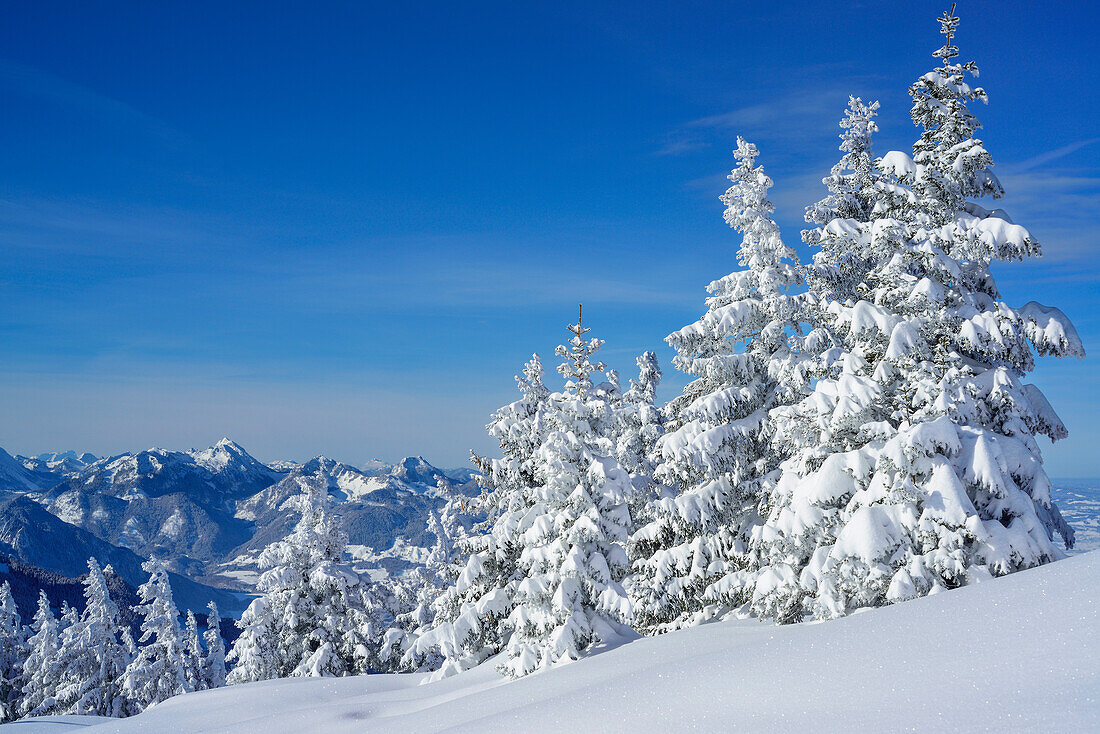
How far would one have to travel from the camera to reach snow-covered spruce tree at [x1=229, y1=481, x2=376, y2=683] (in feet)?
88.1

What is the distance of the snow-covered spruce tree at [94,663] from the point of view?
33.2 m

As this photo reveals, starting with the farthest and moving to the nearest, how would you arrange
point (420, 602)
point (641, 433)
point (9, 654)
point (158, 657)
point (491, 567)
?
point (9, 654) → point (158, 657) → point (420, 602) → point (641, 433) → point (491, 567)

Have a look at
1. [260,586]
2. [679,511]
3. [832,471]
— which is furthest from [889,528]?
[260,586]

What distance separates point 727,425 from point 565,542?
5172mm

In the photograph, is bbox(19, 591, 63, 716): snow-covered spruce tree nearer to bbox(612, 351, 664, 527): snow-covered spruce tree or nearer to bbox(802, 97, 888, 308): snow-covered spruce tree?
bbox(612, 351, 664, 527): snow-covered spruce tree

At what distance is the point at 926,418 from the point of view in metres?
12.6

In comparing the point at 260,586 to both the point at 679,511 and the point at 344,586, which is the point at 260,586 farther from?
the point at 679,511

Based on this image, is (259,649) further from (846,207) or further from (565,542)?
(846,207)

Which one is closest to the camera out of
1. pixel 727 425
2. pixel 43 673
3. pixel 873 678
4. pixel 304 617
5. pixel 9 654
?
pixel 873 678

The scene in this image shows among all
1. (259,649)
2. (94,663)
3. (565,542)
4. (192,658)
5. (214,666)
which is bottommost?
(214,666)

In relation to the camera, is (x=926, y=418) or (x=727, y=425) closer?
(x=926, y=418)

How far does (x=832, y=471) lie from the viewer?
12820 millimetres

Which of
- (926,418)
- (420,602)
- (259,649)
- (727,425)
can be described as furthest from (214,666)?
(926,418)

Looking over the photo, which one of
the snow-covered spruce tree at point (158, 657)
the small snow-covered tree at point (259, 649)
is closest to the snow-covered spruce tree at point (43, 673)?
the snow-covered spruce tree at point (158, 657)
